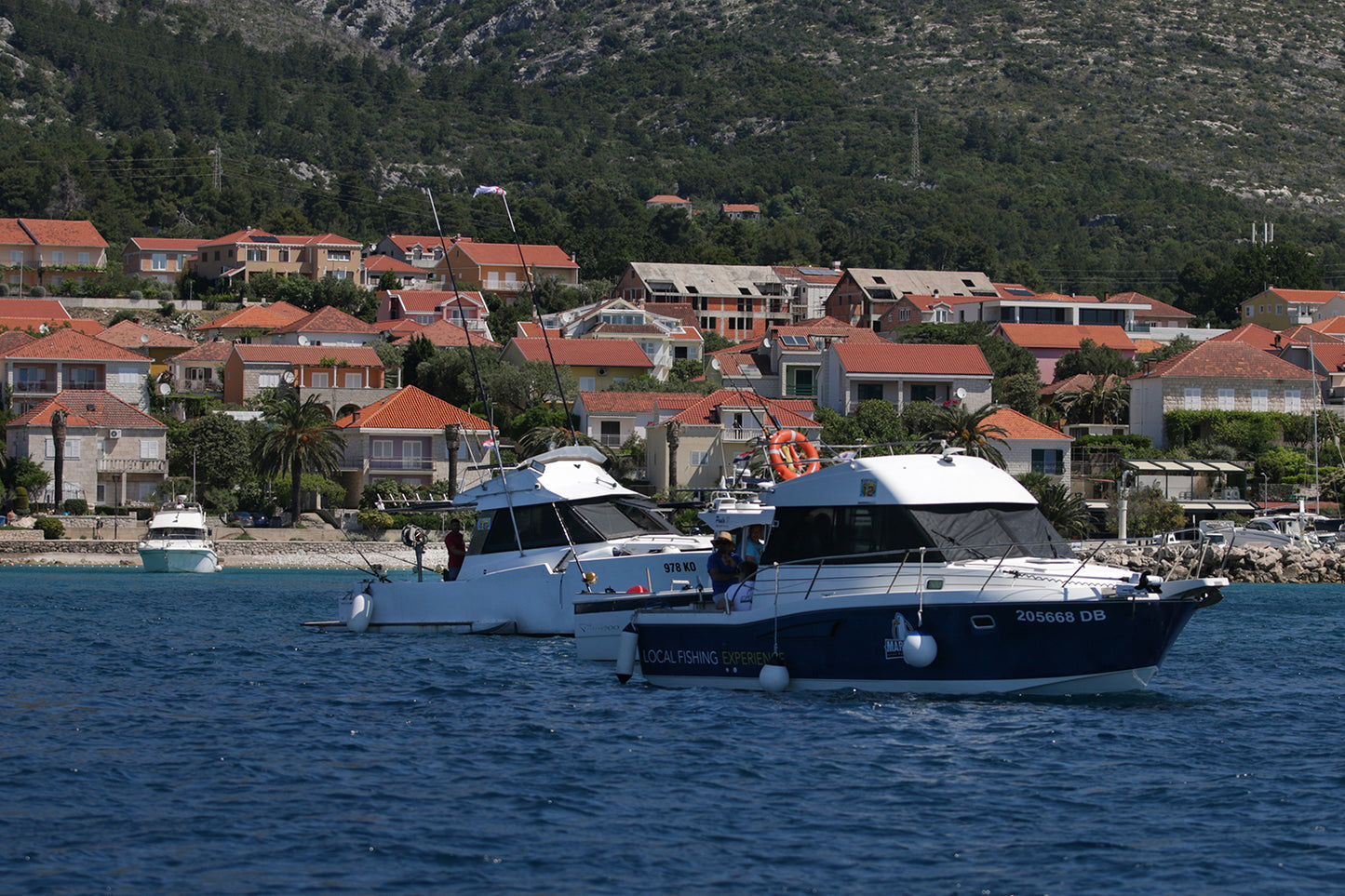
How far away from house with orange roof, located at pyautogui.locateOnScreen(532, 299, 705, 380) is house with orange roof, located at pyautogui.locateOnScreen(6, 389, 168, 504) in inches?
1290

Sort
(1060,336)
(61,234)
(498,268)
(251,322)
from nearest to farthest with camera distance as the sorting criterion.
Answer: (251,322)
(1060,336)
(61,234)
(498,268)

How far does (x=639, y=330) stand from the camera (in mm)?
101750

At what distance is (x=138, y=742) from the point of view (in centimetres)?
1703

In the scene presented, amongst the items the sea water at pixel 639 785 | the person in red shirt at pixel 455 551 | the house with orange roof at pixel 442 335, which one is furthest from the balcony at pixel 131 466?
the sea water at pixel 639 785

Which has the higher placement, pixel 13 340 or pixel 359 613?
pixel 13 340

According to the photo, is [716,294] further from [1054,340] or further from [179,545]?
[179,545]

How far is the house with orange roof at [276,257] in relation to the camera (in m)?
127

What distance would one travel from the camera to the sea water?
12.0m

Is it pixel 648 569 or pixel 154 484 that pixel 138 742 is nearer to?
pixel 648 569

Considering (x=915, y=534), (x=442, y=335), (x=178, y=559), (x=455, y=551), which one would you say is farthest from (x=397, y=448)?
(x=915, y=534)

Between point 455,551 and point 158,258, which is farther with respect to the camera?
point 158,258

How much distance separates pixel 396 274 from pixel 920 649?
119063 millimetres

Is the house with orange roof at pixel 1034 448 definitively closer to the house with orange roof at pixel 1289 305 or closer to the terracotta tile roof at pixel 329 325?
the terracotta tile roof at pixel 329 325

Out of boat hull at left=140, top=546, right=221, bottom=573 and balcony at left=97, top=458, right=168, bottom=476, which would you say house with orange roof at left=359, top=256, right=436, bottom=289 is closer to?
balcony at left=97, top=458, right=168, bottom=476
